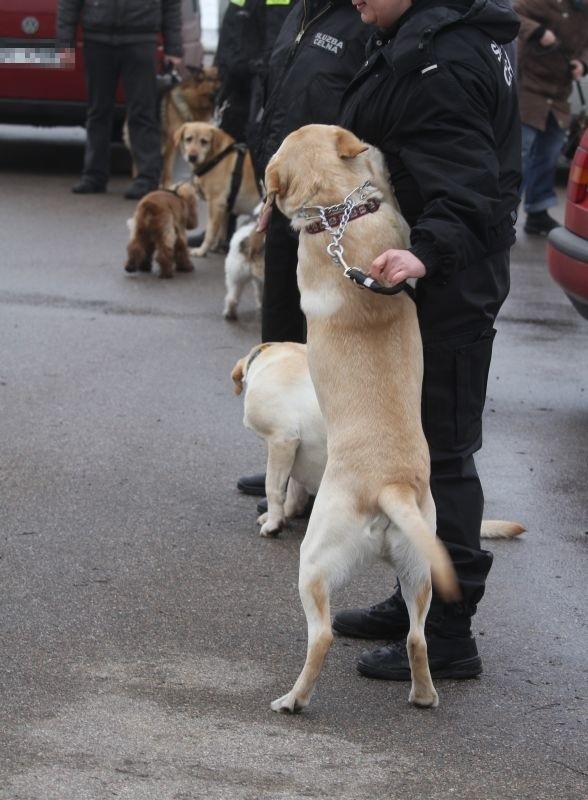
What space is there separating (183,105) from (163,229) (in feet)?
11.6

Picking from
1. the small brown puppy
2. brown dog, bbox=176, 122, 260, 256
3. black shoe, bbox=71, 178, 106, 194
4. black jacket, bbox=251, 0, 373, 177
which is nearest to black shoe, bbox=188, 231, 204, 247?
brown dog, bbox=176, 122, 260, 256

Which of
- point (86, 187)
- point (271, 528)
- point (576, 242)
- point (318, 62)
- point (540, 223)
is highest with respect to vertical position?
point (318, 62)

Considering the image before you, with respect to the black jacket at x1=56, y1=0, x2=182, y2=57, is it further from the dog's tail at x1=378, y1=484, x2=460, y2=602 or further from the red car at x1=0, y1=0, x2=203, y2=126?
the dog's tail at x1=378, y1=484, x2=460, y2=602

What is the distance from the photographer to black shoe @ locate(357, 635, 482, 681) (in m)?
3.73

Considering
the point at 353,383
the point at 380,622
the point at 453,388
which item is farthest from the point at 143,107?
the point at 353,383

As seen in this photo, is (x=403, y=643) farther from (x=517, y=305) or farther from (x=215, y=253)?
(x=215, y=253)

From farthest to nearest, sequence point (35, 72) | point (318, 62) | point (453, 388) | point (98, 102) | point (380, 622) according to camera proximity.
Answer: point (35, 72) → point (98, 102) → point (318, 62) → point (380, 622) → point (453, 388)

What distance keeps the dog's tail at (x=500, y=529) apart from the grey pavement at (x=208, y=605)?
0.05 metres

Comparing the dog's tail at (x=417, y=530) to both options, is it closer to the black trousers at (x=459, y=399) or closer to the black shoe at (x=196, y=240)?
the black trousers at (x=459, y=399)

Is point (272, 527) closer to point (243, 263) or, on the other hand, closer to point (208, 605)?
point (208, 605)

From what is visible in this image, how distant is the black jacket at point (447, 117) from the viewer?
337 cm

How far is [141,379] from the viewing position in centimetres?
688

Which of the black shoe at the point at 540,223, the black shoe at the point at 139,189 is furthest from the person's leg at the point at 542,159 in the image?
the black shoe at the point at 139,189

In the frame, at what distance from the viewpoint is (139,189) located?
12141mm
